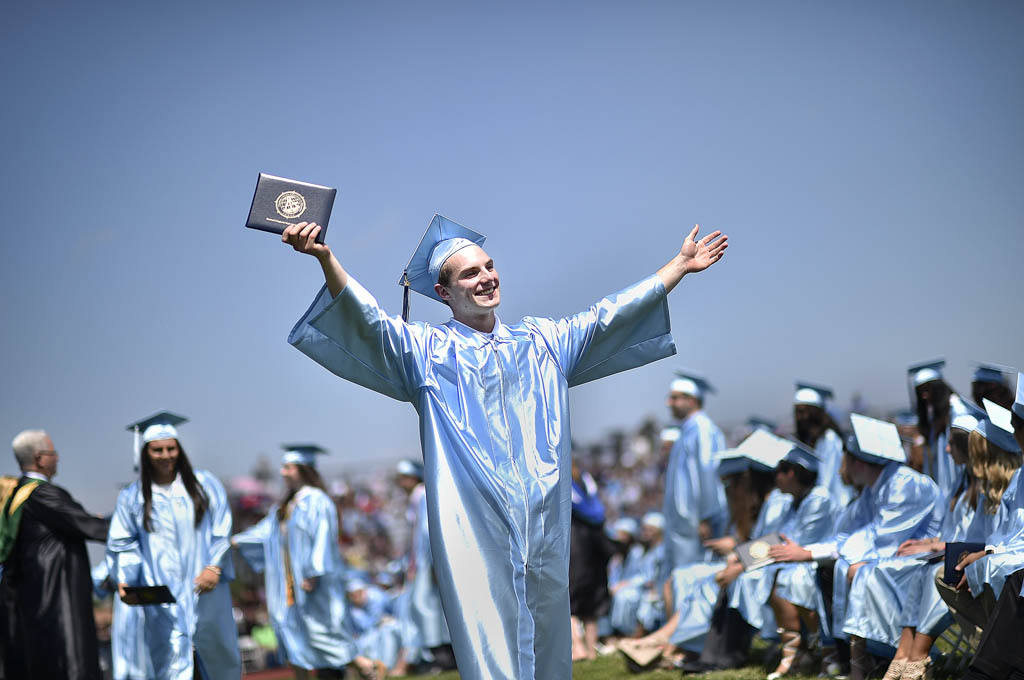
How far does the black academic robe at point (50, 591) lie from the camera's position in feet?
27.5

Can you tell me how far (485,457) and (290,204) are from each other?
3.71 feet

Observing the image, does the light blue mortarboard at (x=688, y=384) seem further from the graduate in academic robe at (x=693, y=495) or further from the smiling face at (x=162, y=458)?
the smiling face at (x=162, y=458)

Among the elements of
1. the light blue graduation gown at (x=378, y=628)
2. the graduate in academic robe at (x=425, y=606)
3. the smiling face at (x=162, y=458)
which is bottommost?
the light blue graduation gown at (x=378, y=628)

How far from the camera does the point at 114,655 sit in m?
8.81

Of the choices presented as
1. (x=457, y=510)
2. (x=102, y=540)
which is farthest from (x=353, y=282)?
(x=102, y=540)

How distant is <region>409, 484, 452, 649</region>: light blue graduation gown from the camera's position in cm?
1191

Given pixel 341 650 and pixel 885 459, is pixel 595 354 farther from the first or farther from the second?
pixel 341 650

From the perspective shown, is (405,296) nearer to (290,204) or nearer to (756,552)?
(290,204)

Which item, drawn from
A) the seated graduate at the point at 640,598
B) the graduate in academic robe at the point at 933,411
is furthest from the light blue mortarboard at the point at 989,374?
the seated graduate at the point at 640,598

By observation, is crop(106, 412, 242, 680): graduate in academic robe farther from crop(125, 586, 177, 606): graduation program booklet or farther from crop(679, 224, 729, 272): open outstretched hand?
crop(679, 224, 729, 272): open outstretched hand

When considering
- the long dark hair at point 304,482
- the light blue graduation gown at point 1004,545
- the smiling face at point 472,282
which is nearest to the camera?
the smiling face at point 472,282

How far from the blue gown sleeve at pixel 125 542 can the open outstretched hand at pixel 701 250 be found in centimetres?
474

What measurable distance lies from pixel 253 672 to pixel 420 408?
12632 millimetres

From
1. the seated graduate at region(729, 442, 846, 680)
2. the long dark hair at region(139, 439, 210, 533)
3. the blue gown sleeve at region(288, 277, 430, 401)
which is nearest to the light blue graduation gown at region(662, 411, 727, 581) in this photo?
the seated graduate at region(729, 442, 846, 680)
